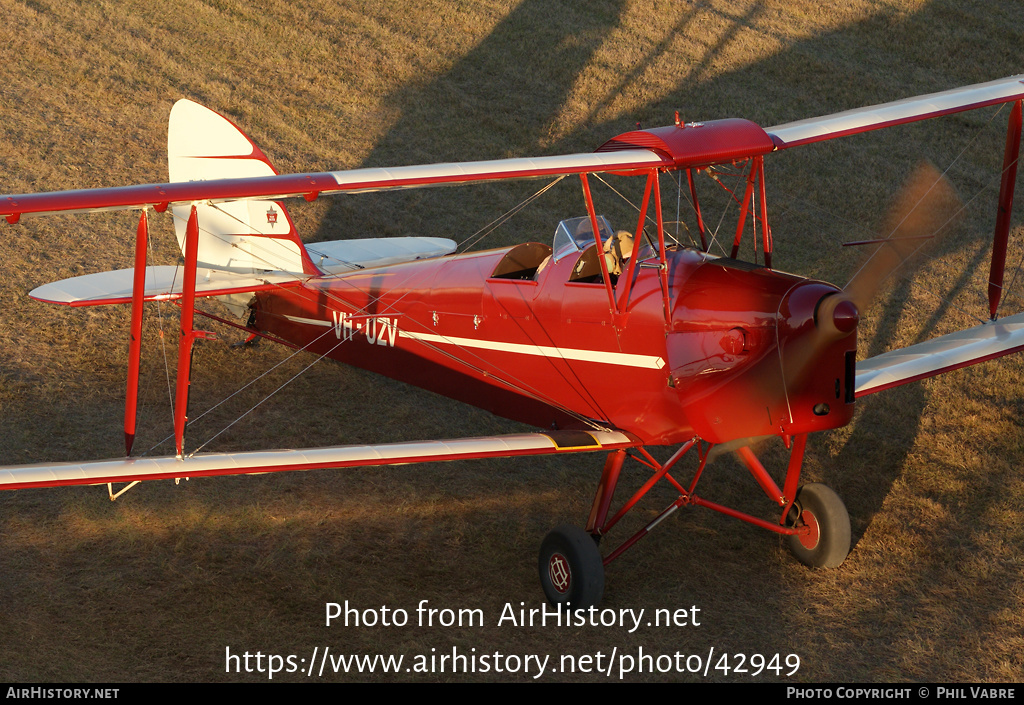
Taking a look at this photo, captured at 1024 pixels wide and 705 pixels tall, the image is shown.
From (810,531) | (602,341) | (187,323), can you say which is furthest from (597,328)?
(187,323)

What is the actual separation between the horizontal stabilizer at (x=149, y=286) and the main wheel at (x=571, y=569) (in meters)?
2.79

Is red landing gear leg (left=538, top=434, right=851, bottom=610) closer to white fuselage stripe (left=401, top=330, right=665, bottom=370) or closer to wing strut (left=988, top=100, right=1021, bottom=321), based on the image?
white fuselage stripe (left=401, top=330, right=665, bottom=370)

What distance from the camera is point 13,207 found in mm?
4316

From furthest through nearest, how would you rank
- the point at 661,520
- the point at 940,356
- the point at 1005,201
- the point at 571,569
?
the point at 1005,201 < the point at 940,356 < the point at 661,520 < the point at 571,569

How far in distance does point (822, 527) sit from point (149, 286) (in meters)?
4.60

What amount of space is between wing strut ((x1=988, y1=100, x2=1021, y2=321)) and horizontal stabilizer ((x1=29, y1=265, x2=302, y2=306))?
4.85m

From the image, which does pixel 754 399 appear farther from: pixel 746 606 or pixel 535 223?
Result: pixel 535 223

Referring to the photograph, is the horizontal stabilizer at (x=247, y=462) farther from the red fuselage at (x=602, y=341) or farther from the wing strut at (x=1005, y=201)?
the wing strut at (x=1005, y=201)

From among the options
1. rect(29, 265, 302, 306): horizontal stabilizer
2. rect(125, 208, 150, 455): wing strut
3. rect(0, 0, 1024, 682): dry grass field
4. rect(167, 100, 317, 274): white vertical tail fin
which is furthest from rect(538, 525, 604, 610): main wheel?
rect(167, 100, 317, 274): white vertical tail fin

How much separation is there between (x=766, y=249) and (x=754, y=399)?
891 millimetres

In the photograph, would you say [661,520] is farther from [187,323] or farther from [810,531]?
[187,323]

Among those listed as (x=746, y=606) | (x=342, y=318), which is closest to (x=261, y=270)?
(x=342, y=318)

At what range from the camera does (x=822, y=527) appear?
5.34m
